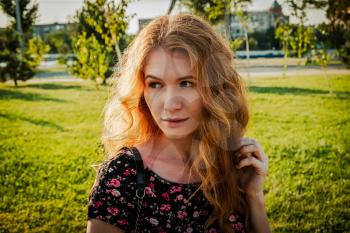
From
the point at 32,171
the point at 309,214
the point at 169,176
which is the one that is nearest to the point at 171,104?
the point at 169,176

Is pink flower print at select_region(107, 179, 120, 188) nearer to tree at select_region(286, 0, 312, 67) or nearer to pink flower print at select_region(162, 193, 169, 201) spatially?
pink flower print at select_region(162, 193, 169, 201)

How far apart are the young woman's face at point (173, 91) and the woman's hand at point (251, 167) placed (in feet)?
1.12

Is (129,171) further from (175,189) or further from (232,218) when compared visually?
(232,218)

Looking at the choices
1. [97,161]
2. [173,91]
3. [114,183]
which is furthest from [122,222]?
[97,161]

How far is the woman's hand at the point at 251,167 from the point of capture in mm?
1869

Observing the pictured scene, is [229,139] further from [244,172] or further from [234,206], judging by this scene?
[234,206]

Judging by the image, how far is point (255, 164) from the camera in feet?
6.10

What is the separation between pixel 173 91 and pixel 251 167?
0.66m

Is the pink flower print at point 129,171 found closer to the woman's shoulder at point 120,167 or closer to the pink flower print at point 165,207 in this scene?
the woman's shoulder at point 120,167

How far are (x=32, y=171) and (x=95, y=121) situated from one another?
3.07 m

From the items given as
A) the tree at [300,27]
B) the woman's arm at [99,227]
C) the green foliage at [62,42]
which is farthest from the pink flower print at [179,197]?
the green foliage at [62,42]

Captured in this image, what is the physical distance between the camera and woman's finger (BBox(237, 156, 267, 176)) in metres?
1.85

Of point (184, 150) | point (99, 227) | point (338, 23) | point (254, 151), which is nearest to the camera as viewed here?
point (99, 227)

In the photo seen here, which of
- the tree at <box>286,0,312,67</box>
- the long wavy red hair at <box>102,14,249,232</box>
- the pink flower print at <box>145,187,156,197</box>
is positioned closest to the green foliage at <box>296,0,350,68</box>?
the tree at <box>286,0,312,67</box>
